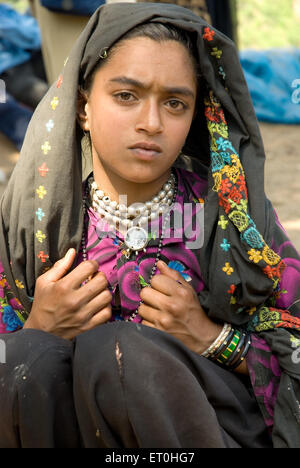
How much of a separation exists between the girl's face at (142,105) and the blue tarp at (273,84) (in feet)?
17.9

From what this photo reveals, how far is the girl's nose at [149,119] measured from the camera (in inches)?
77.4

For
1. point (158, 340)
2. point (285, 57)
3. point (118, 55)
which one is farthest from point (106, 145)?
point (285, 57)

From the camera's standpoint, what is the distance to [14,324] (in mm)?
2271

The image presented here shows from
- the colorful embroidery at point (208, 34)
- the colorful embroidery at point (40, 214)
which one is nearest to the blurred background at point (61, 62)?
the colorful embroidery at point (208, 34)

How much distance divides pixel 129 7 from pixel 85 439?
1.38 m

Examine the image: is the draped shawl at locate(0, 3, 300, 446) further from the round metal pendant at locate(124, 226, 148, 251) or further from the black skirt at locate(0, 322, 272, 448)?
the black skirt at locate(0, 322, 272, 448)

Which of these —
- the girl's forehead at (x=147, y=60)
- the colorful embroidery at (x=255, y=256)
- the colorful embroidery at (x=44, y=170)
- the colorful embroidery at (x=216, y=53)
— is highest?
the colorful embroidery at (x=216, y=53)

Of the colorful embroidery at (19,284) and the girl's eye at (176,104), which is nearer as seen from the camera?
the girl's eye at (176,104)

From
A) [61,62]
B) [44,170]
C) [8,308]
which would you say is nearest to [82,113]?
[44,170]

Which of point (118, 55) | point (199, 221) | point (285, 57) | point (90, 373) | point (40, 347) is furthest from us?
point (285, 57)

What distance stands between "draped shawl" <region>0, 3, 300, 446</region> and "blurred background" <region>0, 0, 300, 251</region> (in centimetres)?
240

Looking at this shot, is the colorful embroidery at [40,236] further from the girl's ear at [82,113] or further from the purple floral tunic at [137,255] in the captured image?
the girl's ear at [82,113]

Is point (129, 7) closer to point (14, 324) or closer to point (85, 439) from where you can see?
point (14, 324)

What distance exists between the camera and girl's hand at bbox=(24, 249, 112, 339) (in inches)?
78.6
